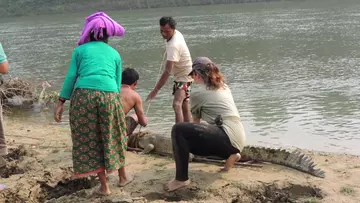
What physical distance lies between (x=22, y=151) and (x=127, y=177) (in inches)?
78.9

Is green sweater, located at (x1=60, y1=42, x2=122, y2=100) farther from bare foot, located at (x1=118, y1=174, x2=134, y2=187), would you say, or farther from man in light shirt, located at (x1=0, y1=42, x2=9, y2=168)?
bare foot, located at (x1=118, y1=174, x2=134, y2=187)

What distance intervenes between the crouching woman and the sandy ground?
0.66ft

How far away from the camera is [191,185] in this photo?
13.7 feet

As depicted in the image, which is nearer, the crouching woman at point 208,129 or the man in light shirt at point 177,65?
the crouching woman at point 208,129

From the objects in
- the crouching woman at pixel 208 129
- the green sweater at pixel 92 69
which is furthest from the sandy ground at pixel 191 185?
the green sweater at pixel 92 69

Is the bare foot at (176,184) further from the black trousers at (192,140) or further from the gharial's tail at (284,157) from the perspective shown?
the gharial's tail at (284,157)

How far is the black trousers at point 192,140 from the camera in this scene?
4.06 meters

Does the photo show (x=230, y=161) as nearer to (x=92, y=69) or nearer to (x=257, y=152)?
(x=257, y=152)

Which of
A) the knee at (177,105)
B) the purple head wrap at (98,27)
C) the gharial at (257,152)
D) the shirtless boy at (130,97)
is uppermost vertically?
the purple head wrap at (98,27)

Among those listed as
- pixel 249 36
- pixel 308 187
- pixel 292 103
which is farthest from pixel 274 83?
pixel 249 36

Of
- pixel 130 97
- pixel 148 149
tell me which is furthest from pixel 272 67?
pixel 130 97

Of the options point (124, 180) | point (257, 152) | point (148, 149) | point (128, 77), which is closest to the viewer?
point (124, 180)

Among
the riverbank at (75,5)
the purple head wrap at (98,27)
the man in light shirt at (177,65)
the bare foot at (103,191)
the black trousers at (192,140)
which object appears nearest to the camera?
the purple head wrap at (98,27)

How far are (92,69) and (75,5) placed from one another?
2114 inches
